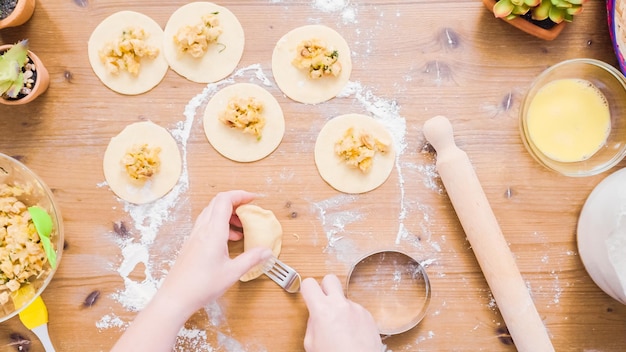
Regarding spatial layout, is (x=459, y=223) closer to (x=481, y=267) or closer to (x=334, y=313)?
(x=481, y=267)

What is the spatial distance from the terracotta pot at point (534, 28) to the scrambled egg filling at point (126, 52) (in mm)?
903

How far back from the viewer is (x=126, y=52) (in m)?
1.45

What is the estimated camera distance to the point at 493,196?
4.86ft

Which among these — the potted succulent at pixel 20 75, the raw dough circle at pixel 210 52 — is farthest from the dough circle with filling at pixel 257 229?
the potted succulent at pixel 20 75

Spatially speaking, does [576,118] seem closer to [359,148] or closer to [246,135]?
[359,148]

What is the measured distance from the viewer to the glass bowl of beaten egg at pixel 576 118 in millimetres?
1428

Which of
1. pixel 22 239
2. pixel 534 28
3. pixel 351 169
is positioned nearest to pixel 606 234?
pixel 534 28

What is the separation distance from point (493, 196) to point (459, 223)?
119mm

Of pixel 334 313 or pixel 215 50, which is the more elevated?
pixel 215 50

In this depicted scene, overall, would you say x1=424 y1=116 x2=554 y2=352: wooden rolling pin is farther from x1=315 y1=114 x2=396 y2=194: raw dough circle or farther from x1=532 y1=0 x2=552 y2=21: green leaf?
x1=532 y1=0 x2=552 y2=21: green leaf

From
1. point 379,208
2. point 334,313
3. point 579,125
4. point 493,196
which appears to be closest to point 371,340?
point 334,313

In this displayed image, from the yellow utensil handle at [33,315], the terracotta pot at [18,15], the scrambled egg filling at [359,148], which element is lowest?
the yellow utensil handle at [33,315]

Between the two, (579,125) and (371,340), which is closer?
(371,340)

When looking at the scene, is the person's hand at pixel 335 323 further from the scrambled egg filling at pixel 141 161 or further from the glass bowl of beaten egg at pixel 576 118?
the glass bowl of beaten egg at pixel 576 118
